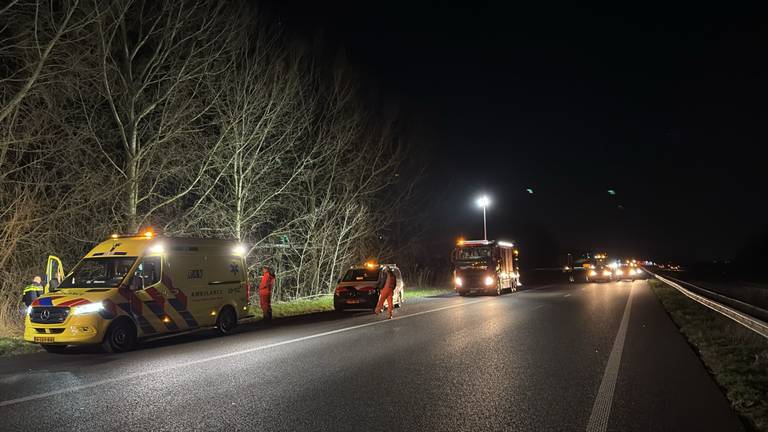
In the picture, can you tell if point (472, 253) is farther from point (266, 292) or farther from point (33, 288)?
point (33, 288)

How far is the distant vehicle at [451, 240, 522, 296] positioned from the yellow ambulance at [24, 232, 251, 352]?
16125 mm

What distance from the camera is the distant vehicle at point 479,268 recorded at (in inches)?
1137

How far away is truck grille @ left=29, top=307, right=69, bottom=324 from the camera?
10.6m

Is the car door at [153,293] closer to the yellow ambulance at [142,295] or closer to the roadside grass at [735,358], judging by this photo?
the yellow ambulance at [142,295]

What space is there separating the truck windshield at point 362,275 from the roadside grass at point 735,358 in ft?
32.5

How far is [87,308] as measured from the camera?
10.7 meters

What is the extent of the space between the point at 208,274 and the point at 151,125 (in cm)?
721

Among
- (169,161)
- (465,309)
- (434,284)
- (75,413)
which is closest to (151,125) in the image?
(169,161)

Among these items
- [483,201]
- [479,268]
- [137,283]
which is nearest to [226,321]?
[137,283]

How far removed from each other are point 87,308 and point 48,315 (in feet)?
2.59

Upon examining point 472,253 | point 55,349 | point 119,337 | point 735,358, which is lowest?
point 735,358

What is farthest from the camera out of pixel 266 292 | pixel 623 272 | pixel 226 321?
pixel 623 272

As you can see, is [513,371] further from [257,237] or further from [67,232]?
[257,237]

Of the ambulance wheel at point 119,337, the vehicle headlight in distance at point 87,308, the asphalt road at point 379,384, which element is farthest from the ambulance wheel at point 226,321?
the vehicle headlight in distance at point 87,308
